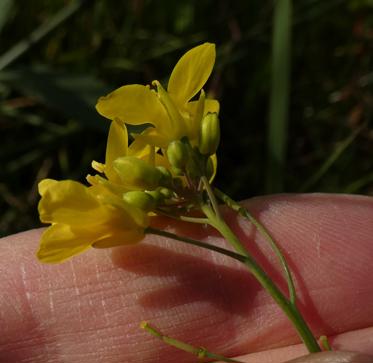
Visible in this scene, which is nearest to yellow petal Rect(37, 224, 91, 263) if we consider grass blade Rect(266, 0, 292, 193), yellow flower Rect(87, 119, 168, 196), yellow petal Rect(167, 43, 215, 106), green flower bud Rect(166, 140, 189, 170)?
yellow flower Rect(87, 119, 168, 196)

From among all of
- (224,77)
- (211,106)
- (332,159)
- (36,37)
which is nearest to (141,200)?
(211,106)

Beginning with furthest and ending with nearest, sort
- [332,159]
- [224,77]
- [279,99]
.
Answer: [224,77]
[279,99]
[332,159]

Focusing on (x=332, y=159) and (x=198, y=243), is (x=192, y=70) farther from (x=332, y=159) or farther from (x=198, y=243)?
(x=332, y=159)

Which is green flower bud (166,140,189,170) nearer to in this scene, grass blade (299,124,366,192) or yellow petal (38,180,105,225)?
yellow petal (38,180,105,225)

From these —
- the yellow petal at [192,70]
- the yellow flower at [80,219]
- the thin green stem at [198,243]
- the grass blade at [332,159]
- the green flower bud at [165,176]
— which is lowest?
the thin green stem at [198,243]

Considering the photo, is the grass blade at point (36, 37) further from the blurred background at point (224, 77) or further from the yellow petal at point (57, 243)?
the yellow petal at point (57, 243)

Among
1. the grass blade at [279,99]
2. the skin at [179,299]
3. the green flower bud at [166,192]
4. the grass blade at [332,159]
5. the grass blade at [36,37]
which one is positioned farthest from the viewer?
the grass blade at [36,37]

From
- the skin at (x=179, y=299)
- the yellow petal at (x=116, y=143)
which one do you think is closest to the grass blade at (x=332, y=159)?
the skin at (x=179, y=299)
